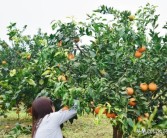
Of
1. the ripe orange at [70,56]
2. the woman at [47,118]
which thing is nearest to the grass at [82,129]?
the ripe orange at [70,56]

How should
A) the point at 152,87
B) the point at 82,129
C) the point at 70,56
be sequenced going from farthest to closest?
the point at 82,129, the point at 70,56, the point at 152,87

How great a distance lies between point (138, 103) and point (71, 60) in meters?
0.67

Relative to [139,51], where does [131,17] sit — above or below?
above

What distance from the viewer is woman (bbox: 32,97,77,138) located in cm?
292

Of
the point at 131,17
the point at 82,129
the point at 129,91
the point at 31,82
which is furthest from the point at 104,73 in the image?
the point at 82,129

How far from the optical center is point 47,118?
2943 mm

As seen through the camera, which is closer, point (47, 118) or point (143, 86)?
point (47, 118)

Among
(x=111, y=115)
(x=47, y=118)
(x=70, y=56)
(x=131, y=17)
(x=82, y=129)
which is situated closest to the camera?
(x=111, y=115)

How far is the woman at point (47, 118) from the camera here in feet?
9.59

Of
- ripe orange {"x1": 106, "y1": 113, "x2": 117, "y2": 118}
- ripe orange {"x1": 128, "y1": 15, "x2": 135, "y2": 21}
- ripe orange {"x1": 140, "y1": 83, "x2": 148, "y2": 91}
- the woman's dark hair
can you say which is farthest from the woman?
ripe orange {"x1": 128, "y1": 15, "x2": 135, "y2": 21}

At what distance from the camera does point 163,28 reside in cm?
364

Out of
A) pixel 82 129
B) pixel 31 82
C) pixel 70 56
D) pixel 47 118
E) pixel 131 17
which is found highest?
pixel 131 17

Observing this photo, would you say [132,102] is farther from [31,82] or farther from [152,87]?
[31,82]

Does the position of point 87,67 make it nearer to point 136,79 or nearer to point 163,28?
point 136,79
